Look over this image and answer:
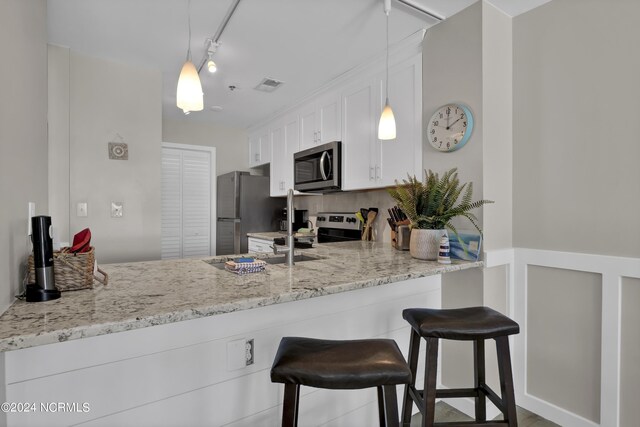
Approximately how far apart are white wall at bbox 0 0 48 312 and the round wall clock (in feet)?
6.25

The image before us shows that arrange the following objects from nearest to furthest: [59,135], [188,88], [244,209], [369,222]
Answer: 1. [188,88]
2. [59,135]
3. [369,222]
4. [244,209]

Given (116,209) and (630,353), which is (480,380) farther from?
(116,209)

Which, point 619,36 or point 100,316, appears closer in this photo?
point 100,316

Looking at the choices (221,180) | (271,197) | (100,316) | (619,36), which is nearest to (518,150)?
(619,36)

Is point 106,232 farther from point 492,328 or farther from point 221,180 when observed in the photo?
point 492,328

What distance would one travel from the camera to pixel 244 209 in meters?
3.97

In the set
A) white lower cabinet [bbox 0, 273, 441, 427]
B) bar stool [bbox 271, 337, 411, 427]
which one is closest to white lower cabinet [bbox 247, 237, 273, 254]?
white lower cabinet [bbox 0, 273, 441, 427]

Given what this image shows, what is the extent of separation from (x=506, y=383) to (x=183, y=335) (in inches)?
49.4

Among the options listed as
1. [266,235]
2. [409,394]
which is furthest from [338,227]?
[409,394]

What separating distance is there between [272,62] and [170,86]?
1163mm

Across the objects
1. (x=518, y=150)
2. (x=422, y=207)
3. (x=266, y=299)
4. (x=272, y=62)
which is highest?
(x=272, y=62)

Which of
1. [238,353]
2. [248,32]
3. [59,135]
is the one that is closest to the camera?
[238,353]

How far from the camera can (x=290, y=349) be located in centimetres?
106

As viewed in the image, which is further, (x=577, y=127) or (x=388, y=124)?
(x=388, y=124)
